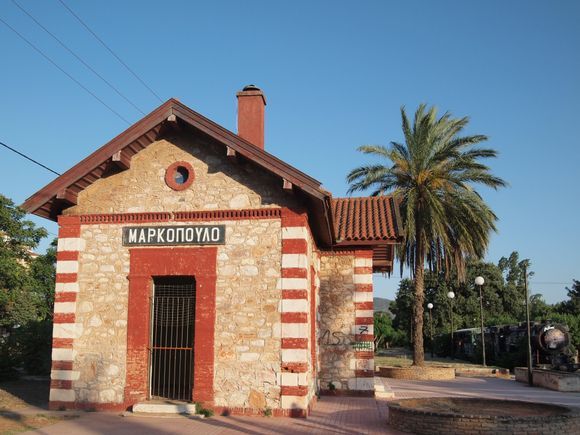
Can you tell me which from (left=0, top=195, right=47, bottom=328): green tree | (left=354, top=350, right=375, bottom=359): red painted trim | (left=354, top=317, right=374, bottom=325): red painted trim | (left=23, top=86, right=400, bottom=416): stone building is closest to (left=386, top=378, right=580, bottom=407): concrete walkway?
(left=354, top=350, right=375, bottom=359): red painted trim

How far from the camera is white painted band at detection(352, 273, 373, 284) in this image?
53.4ft

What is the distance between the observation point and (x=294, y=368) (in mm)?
12156

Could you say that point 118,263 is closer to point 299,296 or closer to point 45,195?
point 45,195

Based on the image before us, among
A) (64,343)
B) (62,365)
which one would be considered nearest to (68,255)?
(64,343)

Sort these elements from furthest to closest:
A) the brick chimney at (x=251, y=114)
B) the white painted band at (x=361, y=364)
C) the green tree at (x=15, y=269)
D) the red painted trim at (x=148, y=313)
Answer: the green tree at (x=15, y=269), the white painted band at (x=361, y=364), the brick chimney at (x=251, y=114), the red painted trim at (x=148, y=313)

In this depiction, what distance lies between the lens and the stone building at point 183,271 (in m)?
12.4

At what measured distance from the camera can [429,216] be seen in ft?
74.5

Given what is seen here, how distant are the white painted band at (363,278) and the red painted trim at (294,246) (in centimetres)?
406

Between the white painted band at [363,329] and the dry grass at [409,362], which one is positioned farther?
the dry grass at [409,362]

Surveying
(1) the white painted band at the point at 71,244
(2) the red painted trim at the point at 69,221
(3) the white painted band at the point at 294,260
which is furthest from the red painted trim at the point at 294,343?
(2) the red painted trim at the point at 69,221

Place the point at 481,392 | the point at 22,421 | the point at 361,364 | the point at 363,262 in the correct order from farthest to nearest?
the point at 481,392 < the point at 363,262 < the point at 361,364 < the point at 22,421

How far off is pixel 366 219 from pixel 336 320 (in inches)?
120

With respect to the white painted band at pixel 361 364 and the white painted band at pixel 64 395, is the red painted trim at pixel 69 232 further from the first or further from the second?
the white painted band at pixel 361 364

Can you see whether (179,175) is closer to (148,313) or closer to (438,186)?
(148,313)
